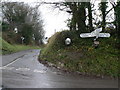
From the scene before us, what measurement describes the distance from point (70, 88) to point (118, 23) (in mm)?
8845

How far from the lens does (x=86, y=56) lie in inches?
481

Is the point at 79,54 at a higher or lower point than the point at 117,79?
higher

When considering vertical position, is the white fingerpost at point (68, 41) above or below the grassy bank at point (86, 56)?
above

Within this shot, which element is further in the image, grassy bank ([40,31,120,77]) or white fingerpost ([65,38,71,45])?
white fingerpost ([65,38,71,45])

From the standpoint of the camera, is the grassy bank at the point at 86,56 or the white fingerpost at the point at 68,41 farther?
the white fingerpost at the point at 68,41

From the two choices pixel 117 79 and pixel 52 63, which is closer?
pixel 117 79

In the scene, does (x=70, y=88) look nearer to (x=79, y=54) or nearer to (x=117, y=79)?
(x=117, y=79)

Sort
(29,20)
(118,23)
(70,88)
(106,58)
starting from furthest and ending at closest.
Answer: (29,20) < (118,23) < (106,58) < (70,88)

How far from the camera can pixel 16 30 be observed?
150ft

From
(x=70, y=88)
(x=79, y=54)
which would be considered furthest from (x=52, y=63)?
(x=70, y=88)

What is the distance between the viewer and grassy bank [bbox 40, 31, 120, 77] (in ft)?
35.6

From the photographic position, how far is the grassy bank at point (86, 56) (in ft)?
35.6

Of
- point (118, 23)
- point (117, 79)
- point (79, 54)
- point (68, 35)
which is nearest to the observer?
point (117, 79)

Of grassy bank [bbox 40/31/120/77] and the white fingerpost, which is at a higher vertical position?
the white fingerpost
